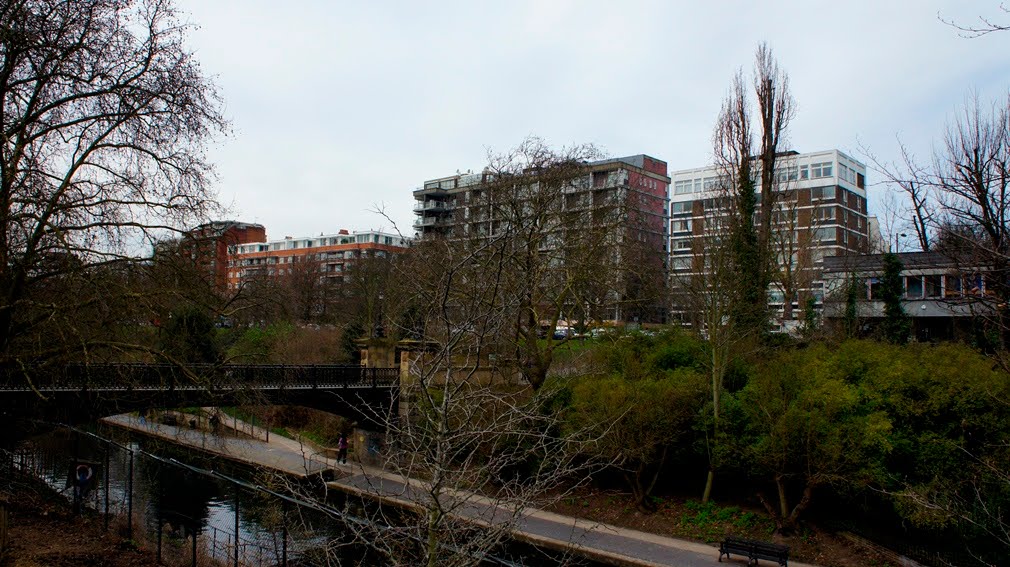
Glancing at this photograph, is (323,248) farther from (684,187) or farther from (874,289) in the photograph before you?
(874,289)

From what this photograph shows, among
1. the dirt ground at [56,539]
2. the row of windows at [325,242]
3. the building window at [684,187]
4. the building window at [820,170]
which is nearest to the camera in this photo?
the dirt ground at [56,539]

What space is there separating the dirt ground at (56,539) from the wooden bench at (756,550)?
11405 millimetres

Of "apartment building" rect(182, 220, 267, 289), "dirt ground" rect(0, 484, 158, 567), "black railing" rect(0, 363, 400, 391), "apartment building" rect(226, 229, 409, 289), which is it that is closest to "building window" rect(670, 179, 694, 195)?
"apartment building" rect(226, 229, 409, 289)

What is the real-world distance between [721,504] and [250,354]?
13.4 metres

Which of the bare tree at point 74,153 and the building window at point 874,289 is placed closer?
the bare tree at point 74,153

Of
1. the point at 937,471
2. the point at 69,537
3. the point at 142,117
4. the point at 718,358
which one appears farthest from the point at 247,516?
the point at 937,471

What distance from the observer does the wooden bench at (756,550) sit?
49.3 feet

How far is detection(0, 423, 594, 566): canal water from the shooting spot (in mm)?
13164

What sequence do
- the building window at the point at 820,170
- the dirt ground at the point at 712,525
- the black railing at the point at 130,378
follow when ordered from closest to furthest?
the black railing at the point at 130,378, the dirt ground at the point at 712,525, the building window at the point at 820,170

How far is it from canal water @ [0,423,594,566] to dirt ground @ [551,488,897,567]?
11.0 ft

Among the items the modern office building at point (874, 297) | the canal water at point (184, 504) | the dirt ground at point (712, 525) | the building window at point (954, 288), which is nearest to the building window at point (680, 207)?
the modern office building at point (874, 297)

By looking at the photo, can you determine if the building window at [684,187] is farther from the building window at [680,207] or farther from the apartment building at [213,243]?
the apartment building at [213,243]

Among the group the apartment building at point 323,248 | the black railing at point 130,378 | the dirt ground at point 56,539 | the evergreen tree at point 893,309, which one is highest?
the apartment building at point 323,248

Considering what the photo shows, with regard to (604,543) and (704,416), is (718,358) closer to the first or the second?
(704,416)
